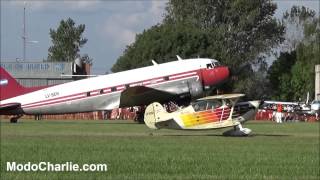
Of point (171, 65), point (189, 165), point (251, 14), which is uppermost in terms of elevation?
point (251, 14)

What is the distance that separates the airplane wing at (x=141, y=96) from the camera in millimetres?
45906

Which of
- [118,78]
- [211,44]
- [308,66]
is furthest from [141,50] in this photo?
[118,78]

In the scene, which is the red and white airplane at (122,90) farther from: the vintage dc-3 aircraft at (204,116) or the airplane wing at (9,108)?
the vintage dc-3 aircraft at (204,116)

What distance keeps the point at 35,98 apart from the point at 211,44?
136 ft

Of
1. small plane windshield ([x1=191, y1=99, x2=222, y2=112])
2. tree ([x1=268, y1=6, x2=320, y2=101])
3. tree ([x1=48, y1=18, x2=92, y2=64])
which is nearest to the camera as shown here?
small plane windshield ([x1=191, y1=99, x2=222, y2=112])

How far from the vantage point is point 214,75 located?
47.9 m

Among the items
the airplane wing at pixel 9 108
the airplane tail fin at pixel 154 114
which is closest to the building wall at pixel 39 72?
the airplane wing at pixel 9 108

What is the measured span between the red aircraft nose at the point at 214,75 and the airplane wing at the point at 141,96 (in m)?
2.34

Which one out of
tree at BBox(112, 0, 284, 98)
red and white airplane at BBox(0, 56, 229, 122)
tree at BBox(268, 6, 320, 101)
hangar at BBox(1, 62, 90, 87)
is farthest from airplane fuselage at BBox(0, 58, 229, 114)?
tree at BBox(268, 6, 320, 101)

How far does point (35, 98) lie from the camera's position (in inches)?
1841

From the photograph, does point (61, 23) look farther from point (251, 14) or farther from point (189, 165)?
point (189, 165)

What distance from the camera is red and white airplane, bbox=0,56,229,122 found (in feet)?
152

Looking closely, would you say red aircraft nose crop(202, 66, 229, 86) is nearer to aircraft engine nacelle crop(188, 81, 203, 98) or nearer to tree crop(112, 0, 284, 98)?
aircraft engine nacelle crop(188, 81, 203, 98)

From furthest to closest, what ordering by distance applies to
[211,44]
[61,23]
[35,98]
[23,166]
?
1. [61,23]
2. [211,44]
3. [35,98]
4. [23,166]
